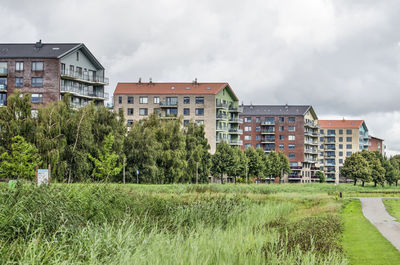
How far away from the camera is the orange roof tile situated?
9244cm

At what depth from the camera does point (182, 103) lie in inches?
3617

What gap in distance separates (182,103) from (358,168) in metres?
34.3

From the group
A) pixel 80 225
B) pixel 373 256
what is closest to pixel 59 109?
pixel 80 225

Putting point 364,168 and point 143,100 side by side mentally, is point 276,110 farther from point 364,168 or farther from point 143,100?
point 143,100

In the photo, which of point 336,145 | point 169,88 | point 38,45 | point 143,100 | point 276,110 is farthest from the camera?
point 336,145

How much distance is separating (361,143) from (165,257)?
15139 centimetres

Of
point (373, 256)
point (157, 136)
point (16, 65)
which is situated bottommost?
point (373, 256)

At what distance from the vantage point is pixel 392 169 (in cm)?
11019

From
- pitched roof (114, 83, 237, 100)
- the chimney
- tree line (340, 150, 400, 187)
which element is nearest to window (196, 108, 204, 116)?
pitched roof (114, 83, 237, 100)

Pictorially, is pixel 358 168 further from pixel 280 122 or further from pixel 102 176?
pixel 102 176

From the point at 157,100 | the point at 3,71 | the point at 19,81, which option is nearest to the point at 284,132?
the point at 157,100

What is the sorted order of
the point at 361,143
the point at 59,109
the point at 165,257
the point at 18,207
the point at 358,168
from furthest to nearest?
the point at 361,143 → the point at 358,168 → the point at 59,109 → the point at 18,207 → the point at 165,257

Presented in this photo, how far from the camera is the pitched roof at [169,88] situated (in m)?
92.4

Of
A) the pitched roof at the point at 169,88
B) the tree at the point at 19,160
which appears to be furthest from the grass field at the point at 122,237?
the pitched roof at the point at 169,88
